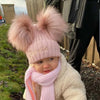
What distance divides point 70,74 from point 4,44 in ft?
12.8

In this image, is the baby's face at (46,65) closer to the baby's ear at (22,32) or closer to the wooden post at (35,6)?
the baby's ear at (22,32)

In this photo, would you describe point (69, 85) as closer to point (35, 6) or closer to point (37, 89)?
point (37, 89)

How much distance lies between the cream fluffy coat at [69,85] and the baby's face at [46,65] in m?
0.10

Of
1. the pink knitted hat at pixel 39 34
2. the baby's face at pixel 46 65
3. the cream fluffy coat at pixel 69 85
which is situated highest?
the pink knitted hat at pixel 39 34

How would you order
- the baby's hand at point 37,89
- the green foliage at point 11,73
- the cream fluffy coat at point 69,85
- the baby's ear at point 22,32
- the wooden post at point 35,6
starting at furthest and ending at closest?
the wooden post at point 35,6 → the green foliage at point 11,73 → the baby's hand at point 37,89 → the cream fluffy coat at point 69,85 → the baby's ear at point 22,32

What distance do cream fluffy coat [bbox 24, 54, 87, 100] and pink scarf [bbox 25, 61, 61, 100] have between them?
0.05 m

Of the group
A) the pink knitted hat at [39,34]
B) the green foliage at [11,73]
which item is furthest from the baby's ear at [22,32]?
the green foliage at [11,73]

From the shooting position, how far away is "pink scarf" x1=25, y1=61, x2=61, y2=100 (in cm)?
127

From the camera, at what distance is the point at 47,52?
1185 millimetres

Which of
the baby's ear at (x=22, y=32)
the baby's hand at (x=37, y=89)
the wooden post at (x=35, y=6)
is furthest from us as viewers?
the wooden post at (x=35, y=6)

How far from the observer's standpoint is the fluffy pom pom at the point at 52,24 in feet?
3.88

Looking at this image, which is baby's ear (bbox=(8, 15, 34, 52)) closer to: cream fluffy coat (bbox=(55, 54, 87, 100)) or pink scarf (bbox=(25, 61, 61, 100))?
pink scarf (bbox=(25, 61, 61, 100))

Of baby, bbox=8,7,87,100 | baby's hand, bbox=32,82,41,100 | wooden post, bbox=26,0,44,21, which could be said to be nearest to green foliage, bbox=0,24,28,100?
baby's hand, bbox=32,82,41,100

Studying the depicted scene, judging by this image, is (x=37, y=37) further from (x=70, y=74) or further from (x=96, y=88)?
(x=96, y=88)
